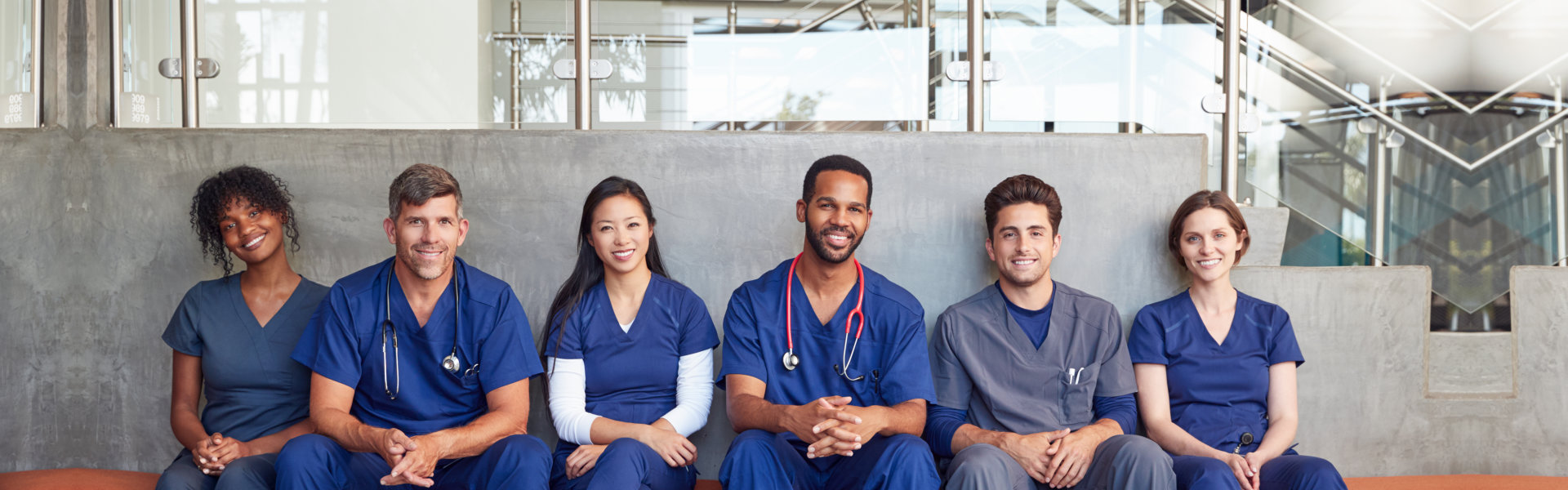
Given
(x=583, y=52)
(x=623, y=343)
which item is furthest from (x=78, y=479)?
(x=583, y=52)

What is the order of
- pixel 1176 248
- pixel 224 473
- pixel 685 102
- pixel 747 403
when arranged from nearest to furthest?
pixel 224 473 < pixel 747 403 < pixel 1176 248 < pixel 685 102

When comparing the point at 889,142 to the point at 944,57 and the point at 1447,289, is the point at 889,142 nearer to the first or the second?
the point at 944,57

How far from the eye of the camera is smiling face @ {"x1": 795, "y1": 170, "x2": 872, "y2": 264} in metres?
2.68

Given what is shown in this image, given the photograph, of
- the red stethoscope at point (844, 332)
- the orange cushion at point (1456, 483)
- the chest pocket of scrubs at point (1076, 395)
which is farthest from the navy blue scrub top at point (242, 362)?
the orange cushion at point (1456, 483)

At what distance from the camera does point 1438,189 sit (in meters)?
3.54

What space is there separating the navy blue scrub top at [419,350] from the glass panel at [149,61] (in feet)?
3.85

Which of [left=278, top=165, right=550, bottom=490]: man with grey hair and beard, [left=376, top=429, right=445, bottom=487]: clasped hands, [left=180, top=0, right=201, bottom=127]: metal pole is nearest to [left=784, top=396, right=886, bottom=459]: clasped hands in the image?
[left=278, top=165, right=550, bottom=490]: man with grey hair and beard

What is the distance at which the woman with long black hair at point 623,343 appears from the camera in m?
2.65

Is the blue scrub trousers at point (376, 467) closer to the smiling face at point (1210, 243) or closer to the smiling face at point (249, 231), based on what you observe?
the smiling face at point (249, 231)

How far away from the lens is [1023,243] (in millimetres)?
2738

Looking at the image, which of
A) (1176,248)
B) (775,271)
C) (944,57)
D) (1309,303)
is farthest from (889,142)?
(1309,303)

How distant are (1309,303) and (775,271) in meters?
1.76

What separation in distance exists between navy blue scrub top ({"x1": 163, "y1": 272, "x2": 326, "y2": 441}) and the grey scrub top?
183cm

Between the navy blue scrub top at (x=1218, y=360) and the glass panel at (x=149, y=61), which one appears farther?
the glass panel at (x=149, y=61)
